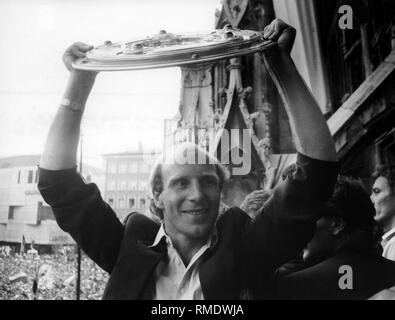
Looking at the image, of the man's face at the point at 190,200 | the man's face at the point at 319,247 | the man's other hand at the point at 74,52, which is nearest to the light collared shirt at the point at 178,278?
the man's face at the point at 190,200

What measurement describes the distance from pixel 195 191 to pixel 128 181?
0.47m

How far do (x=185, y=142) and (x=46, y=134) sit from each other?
0.90m

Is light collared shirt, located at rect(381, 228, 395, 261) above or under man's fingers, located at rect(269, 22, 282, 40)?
under

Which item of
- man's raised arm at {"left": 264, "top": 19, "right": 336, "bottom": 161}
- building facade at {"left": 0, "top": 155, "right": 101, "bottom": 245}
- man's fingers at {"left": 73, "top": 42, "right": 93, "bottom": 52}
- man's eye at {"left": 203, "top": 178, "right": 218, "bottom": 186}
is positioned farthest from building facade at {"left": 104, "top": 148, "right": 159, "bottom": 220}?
man's raised arm at {"left": 264, "top": 19, "right": 336, "bottom": 161}

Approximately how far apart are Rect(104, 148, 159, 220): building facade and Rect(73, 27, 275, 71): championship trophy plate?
0.58 m

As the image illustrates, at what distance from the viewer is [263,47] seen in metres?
3.01

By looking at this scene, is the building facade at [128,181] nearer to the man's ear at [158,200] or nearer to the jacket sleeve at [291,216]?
the man's ear at [158,200]

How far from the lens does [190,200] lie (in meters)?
2.93

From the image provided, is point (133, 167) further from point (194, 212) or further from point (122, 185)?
point (194, 212)

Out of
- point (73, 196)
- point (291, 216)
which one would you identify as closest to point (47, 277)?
point (73, 196)

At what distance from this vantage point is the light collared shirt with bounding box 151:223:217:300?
2.88m

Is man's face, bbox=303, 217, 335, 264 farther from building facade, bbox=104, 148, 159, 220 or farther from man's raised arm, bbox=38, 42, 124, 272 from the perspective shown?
man's raised arm, bbox=38, 42, 124, 272
